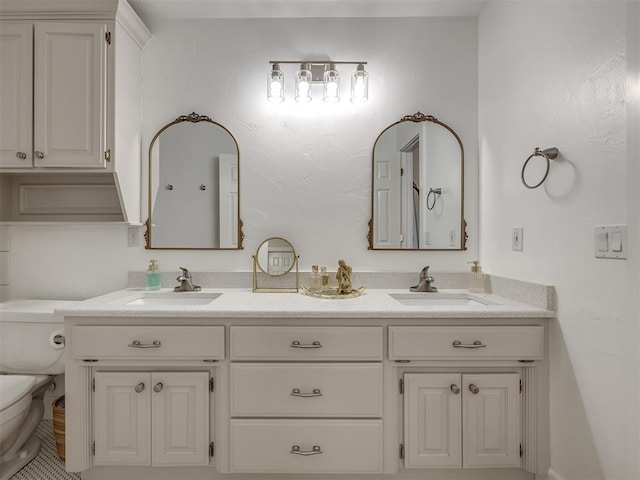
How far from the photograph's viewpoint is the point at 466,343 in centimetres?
152

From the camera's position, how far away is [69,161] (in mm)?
1775

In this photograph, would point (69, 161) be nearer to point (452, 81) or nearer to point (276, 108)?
point (276, 108)

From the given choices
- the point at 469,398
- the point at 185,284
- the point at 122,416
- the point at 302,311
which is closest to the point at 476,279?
the point at 469,398

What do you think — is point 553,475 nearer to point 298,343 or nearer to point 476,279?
point 476,279

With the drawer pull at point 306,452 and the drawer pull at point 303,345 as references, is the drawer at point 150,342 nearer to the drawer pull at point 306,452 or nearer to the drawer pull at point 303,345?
the drawer pull at point 303,345

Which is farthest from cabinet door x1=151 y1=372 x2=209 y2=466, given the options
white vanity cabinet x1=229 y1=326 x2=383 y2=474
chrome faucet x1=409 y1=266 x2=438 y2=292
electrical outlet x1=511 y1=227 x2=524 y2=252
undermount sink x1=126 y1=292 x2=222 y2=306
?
electrical outlet x1=511 y1=227 x2=524 y2=252

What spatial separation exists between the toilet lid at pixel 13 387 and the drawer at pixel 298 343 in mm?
1009

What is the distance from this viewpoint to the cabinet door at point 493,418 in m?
1.52

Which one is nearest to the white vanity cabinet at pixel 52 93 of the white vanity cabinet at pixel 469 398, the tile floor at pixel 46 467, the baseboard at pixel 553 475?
the tile floor at pixel 46 467

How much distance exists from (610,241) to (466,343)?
2.13ft

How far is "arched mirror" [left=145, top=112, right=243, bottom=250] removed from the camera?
2.09m

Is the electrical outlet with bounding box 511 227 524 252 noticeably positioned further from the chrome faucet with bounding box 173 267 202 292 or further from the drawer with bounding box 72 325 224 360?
the chrome faucet with bounding box 173 267 202 292

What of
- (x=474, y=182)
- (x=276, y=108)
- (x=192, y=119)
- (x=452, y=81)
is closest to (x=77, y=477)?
(x=192, y=119)

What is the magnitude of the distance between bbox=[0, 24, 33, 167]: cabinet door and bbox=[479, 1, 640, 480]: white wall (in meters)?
2.39
